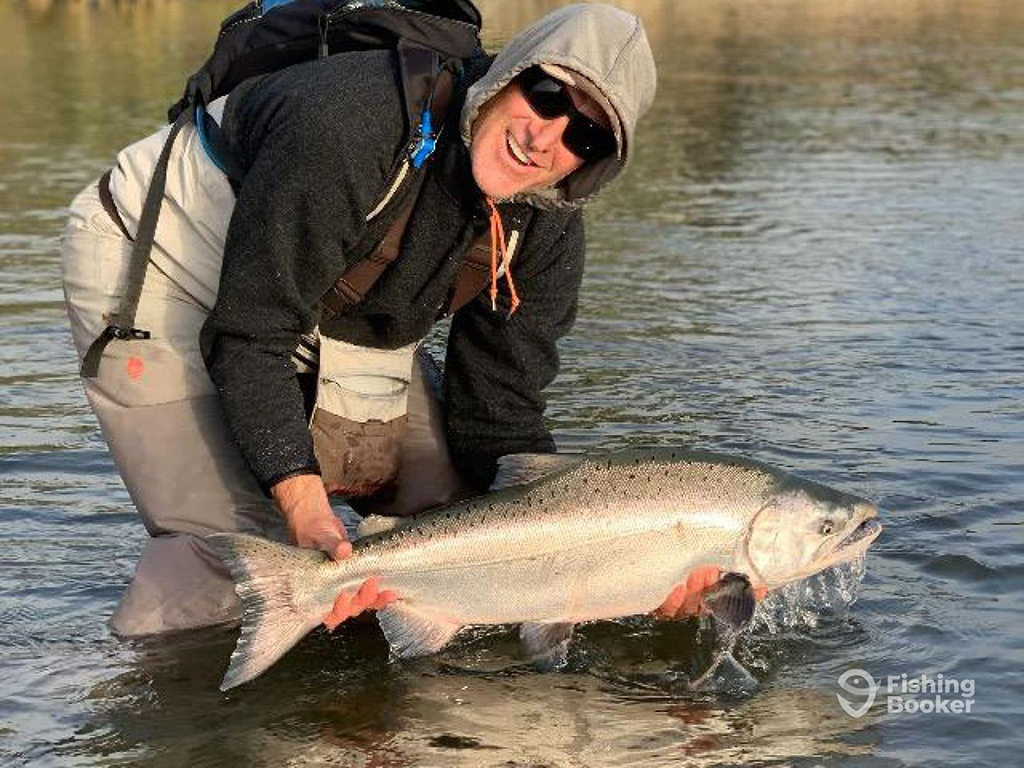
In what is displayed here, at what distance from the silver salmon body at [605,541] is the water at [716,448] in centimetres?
38

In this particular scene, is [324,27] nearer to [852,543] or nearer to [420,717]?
[420,717]

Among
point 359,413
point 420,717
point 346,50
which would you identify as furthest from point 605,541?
point 346,50

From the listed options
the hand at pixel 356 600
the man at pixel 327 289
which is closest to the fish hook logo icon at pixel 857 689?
the man at pixel 327 289

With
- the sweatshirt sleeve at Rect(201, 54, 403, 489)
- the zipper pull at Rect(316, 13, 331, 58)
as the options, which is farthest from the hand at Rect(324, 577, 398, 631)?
the zipper pull at Rect(316, 13, 331, 58)

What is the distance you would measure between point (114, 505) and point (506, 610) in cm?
264

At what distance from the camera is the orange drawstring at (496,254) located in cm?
500

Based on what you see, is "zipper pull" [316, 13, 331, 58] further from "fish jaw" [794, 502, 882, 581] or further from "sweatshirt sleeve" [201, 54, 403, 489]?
"fish jaw" [794, 502, 882, 581]

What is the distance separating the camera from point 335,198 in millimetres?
4688

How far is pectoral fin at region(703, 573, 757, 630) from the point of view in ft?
16.4

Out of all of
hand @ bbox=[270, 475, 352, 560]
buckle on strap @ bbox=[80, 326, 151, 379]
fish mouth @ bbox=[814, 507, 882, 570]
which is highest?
buckle on strap @ bbox=[80, 326, 151, 379]

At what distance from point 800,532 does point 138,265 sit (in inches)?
82.2

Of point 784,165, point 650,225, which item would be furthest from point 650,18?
point 650,225

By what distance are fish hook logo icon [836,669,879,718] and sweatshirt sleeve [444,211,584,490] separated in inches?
49.6

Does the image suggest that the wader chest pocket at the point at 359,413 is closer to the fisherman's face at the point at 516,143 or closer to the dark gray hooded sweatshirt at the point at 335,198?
the dark gray hooded sweatshirt at the point at 335,198
